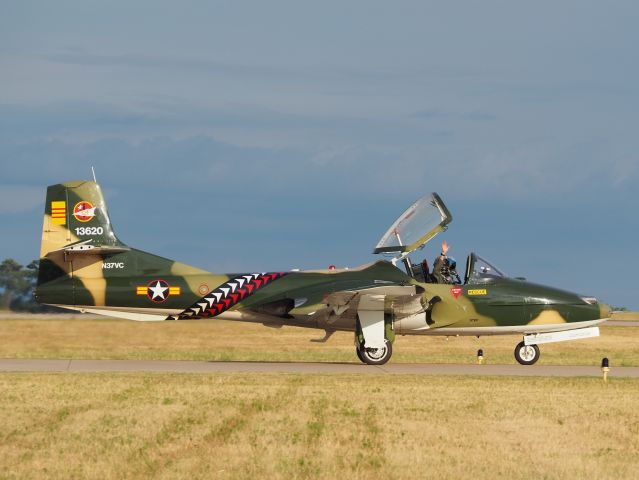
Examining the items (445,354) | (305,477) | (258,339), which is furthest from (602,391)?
(258,339)

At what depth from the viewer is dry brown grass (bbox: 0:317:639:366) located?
30578mm

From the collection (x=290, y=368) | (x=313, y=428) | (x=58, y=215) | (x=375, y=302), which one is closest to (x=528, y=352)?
(x=375, y=302)

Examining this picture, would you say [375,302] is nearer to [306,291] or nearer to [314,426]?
[306,291]

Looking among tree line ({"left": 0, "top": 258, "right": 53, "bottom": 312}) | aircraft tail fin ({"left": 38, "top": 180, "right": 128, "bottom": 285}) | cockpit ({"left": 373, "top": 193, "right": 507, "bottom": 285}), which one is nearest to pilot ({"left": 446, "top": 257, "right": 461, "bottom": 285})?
cockpit ({"left": 373, "top": 193, "right": 507, "bottom": 285})

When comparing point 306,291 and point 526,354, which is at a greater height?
point 306,291

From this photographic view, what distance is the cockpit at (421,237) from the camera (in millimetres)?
25906

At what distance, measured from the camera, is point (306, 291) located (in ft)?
85.4

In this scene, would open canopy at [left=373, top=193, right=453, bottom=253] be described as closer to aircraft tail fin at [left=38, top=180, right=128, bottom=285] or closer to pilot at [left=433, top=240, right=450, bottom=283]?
pilot at [left=433, top=240, right=450, bottom=283]

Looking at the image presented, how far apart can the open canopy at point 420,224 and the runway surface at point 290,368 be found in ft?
9.97

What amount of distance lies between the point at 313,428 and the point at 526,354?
45.6 ft

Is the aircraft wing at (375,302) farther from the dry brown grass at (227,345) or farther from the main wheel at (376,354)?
the dry brown grass at (227,345)

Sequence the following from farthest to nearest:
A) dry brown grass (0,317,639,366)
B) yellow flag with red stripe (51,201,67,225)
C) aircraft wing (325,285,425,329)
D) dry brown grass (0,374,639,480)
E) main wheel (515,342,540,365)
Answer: dry brown grass (0,317,639,366) → main wheel (515,342,540,365) → yellow flag with red stripe (51,201,67,225) → aircraft wing (325,285,425,329) → dry brown grass (0,374,639,480)

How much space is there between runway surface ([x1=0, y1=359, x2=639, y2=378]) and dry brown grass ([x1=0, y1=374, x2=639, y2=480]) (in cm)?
261

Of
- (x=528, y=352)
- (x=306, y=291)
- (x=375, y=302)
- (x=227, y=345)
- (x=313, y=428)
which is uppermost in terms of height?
(x=306, y=291)
